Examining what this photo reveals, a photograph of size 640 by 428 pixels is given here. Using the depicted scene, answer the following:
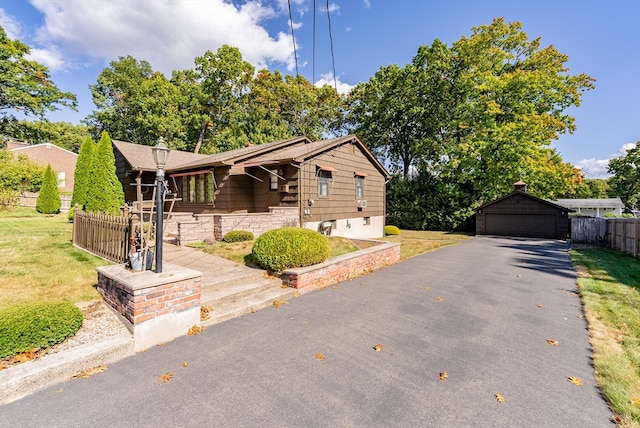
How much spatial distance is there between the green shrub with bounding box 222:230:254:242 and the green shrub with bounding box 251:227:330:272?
326 centimetres

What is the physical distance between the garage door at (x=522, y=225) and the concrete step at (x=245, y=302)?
19.8m

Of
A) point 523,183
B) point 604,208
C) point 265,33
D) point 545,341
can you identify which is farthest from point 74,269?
point 604,208

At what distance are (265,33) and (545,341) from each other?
17326 millimetres

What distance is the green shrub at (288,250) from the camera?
679 centimetres

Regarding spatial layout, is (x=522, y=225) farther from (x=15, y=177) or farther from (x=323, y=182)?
(x=15, y=177)

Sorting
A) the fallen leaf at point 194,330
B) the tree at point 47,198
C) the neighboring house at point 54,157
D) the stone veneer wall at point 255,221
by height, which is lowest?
the fallen leaf at point 194,330

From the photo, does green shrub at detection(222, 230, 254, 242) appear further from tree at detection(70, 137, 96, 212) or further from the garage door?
the garage door

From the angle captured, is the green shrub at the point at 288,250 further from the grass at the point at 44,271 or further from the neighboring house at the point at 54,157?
the neighboring house at the point at 54,157

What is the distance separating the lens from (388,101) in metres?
25.7

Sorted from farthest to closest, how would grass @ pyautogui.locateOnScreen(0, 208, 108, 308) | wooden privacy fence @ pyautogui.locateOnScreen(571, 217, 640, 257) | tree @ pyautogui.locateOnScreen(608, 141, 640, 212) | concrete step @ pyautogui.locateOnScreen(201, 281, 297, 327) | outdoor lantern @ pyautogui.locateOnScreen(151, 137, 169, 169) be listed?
tree @ pyautogui.locateOnScreen(608, 141, 640, 212) < wooden privacy fence @ pyautogui.locateOnScreen(571, 217, 640, 257) < grass @ pyautogui.locateOnScreen(0, 208, 108, 308) < concrete step @ pyautogui.locateOnScreen(201, 281, 297, 327) < outdoor lantern @ pyautogui.locateOnScreen(151, 137, 169, 169)

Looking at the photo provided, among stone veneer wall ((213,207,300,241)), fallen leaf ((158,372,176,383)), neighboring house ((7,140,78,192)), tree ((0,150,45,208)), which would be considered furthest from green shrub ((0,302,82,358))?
neighboring house ((7,140,78,192))

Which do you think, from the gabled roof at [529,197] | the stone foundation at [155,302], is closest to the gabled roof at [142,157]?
the stone foundation at [155,302]

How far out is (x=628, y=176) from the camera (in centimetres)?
3444

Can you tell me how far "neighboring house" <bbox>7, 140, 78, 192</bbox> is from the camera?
2872cm
